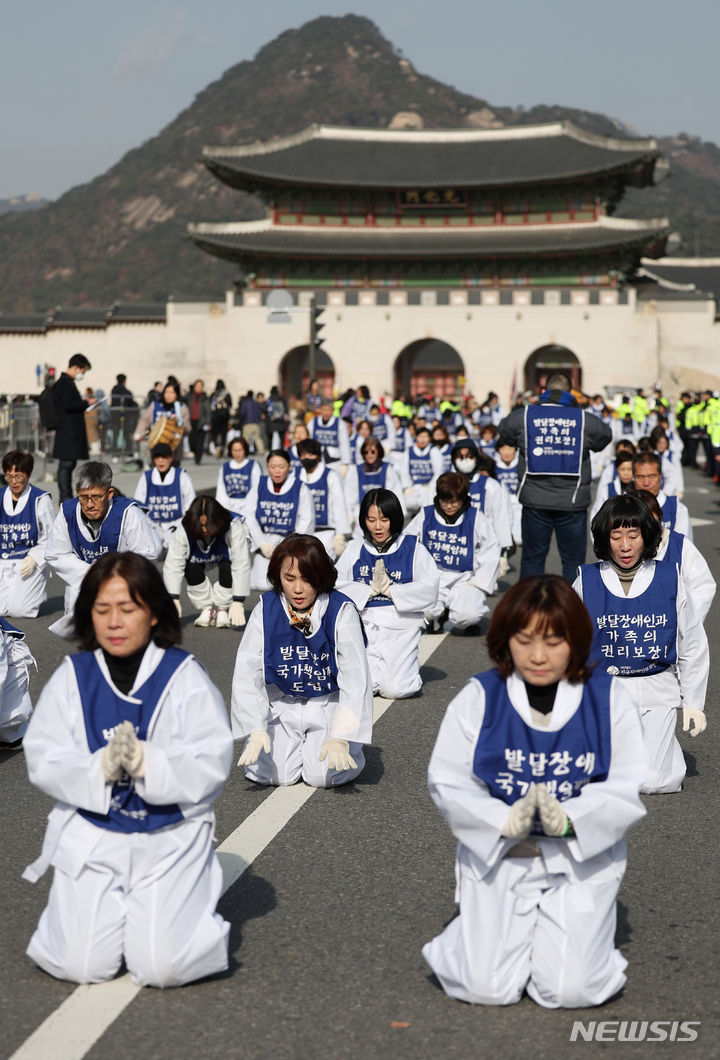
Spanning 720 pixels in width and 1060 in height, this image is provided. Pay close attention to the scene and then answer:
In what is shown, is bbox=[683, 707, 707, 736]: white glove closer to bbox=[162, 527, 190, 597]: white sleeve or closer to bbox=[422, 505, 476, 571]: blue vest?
bbox=[422, 505, 476, 571]: blue vest

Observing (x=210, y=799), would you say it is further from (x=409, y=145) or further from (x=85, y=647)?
(x=409, y=145)

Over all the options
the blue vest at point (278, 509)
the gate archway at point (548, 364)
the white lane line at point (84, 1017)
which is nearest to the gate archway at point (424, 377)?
the gate archway at point (548, 364)

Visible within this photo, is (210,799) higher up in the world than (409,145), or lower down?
lower down

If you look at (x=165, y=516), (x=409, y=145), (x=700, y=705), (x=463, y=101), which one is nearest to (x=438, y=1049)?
(x=700, y=705)

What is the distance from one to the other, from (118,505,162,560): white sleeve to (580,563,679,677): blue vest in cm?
405

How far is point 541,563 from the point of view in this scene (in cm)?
1020

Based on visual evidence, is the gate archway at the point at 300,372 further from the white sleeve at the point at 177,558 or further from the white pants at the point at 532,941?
the white pants at the point at 532,941

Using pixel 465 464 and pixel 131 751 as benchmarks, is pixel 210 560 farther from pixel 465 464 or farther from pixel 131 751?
pixel 131 751

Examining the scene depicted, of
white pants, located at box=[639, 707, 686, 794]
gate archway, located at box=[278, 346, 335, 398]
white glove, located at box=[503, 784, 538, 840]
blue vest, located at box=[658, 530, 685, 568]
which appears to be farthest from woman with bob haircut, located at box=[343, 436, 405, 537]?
gate archway, located at box=[278, 346, 335, 398]

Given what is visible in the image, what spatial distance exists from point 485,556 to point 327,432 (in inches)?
453

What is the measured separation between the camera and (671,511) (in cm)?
882

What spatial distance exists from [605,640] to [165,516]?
714 cm

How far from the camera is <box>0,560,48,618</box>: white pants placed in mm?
10742

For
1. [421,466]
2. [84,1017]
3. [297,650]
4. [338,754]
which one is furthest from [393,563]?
[421,466]
